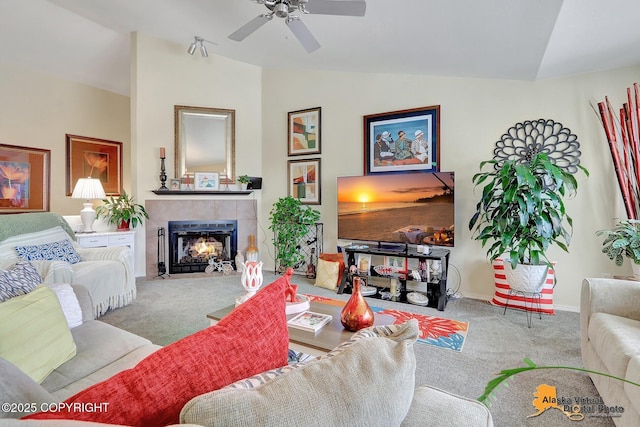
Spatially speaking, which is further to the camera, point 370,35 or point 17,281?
point 370,35

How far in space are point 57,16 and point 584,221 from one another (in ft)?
21.1

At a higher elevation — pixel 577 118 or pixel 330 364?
pixel 577 118

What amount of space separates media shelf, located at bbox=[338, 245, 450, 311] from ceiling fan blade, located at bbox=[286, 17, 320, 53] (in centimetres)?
222

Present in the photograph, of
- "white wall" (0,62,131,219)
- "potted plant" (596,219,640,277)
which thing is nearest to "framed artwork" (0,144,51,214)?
"white wall" (0,62,131,219)

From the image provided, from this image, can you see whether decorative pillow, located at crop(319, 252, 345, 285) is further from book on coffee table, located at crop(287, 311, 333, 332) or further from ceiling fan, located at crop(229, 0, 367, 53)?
ceiling fan, located at crop(229, 0, 367, 53)

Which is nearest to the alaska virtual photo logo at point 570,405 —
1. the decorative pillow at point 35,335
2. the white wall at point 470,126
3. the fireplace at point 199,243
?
the white wall at point 470,126

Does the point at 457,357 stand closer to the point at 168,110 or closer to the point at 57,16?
the point at 168,110

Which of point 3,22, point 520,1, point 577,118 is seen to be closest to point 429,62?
point 520,1

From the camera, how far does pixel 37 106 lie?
172 inches

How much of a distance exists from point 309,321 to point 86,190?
3.83m

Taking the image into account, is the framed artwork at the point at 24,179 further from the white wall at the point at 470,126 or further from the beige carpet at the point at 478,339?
the white wall at the point at 470,126

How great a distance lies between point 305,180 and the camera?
4590 mm

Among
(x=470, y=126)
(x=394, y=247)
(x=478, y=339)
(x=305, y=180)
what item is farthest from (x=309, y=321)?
(x=305, y=180)

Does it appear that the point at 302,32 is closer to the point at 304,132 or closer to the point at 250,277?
the point at 304,132
